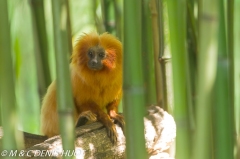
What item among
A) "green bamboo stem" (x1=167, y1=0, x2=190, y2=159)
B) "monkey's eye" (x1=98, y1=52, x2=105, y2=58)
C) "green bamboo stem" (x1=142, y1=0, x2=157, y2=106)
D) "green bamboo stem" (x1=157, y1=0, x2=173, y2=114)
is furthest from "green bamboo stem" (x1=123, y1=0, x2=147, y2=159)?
"monkey's eye" (x1=98, y1=52, x2=105, y2=58)

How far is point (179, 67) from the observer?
0.79m

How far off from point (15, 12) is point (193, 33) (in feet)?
2.49

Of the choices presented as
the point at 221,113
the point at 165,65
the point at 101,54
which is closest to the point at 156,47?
the point at 165,65

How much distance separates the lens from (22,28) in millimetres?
1887

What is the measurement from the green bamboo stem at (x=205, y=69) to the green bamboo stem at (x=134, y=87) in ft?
0.46

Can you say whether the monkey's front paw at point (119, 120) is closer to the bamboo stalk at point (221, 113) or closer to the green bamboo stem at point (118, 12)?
the green bamboo stem at point (118, 12)

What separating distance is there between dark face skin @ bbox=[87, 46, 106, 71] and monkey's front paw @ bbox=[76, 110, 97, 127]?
0.21m

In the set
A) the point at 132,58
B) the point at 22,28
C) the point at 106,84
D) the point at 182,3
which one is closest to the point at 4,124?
the point at 132,58

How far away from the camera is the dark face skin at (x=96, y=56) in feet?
6.49

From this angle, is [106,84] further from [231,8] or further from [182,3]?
[182,3]

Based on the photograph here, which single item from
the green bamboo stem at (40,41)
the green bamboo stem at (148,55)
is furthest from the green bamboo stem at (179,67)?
the green bamboo stem at (40,41)

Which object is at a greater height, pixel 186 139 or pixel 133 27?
pixel 133 27

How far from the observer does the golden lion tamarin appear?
2.00 metres

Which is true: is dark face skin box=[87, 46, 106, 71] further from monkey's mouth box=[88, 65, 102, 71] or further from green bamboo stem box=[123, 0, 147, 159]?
green bamboo stem box=[123, 0, 147, 159]
